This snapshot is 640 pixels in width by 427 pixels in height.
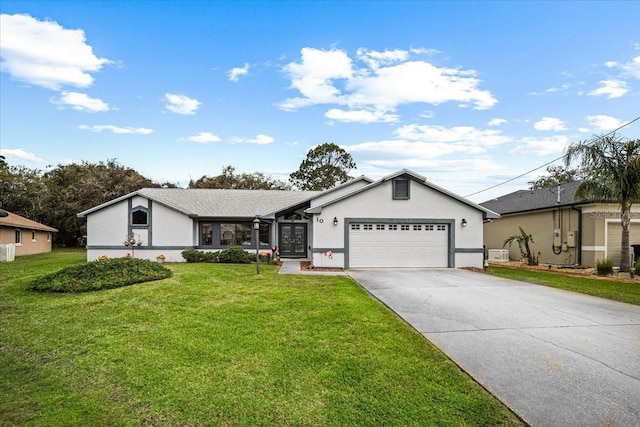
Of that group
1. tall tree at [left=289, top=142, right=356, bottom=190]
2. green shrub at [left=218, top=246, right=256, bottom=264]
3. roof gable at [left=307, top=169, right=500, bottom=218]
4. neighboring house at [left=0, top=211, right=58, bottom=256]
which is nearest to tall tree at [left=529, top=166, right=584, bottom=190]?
tall tree at [left=289, top=142, right=356, bottom=190]

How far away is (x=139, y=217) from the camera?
1888cm

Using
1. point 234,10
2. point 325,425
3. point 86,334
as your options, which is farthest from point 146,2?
point 325,425

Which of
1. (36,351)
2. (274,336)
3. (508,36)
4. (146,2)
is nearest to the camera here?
(36,351)

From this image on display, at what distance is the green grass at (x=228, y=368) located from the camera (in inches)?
136

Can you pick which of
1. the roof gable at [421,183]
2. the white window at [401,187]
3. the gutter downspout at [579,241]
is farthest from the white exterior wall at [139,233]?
the gutter downspout at [579,241]

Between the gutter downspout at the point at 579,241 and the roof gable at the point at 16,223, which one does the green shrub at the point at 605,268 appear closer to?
the gutter downspout at the point at 579,241

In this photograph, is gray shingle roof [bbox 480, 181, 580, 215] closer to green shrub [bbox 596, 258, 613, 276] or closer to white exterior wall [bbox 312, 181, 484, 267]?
green shrub [bbox 596, 258, 613, 276]

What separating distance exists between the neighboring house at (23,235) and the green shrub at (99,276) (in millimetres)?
15887

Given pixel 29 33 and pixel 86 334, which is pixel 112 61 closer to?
pixel 29 33

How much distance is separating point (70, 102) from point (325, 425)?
65.5ft

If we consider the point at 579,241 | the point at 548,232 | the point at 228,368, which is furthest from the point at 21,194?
the point at 579,241

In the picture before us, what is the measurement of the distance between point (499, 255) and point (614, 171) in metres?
8.87

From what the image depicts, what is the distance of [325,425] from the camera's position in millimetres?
3258

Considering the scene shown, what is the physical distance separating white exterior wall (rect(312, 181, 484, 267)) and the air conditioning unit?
7.30 metres
